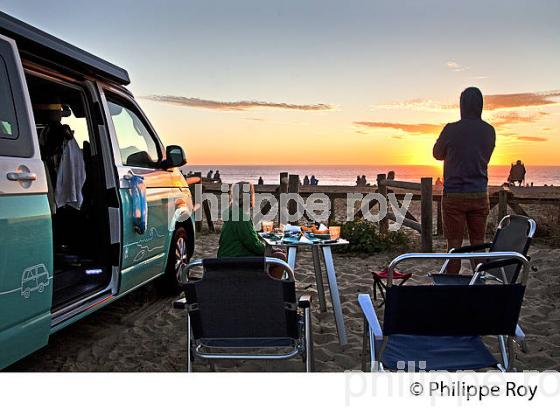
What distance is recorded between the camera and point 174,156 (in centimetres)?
506

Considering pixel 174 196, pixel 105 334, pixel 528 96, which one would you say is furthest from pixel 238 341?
pixel 528 96

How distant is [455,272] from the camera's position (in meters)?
4.88

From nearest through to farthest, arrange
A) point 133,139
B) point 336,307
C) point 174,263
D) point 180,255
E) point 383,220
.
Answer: point 336,307
point 133,139
point 174,263
point 180,255
point 383,220

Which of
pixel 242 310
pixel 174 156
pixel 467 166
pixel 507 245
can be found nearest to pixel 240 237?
pixel 242 310

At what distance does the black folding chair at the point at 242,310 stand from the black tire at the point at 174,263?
2361 mm

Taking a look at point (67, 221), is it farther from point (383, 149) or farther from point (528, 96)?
point (383, 149)

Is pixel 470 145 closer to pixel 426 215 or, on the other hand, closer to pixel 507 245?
pixel 507 245

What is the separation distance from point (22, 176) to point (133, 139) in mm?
2131

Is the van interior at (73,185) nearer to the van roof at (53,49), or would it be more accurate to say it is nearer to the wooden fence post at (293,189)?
the van roof at (53,49)

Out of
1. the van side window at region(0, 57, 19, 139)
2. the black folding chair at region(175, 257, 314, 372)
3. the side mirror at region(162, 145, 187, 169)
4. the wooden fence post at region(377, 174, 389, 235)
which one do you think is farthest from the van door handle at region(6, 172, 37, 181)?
the wooden fence post at region(377, 174, 389, 235)

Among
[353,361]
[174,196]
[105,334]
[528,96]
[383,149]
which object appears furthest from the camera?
[383,149]

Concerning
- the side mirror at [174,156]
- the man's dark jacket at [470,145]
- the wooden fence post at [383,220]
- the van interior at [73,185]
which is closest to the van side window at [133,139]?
the side mirror at [174,156]

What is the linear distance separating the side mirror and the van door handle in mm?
2261
